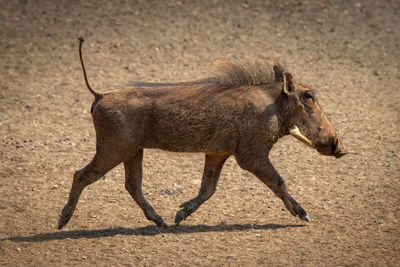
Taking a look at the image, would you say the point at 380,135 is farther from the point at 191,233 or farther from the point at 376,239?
the point at 191,233

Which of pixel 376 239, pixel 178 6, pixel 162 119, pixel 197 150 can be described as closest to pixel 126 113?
pixel 162 119

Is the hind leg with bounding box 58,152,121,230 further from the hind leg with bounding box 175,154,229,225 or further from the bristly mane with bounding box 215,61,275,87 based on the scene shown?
the bristly mane with bounding box 215,61,275,87

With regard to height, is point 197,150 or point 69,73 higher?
point 197,150

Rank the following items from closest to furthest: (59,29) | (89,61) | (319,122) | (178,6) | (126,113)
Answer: (126,113)
(319,122)
(89,61)
(59,29)
(178,6)

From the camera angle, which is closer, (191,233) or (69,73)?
(191,233)

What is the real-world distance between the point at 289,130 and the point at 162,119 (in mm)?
1124

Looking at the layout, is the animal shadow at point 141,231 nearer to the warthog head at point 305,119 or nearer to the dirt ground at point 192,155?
the dirt ground at point 192,155

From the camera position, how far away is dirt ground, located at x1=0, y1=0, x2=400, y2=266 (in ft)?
16.3

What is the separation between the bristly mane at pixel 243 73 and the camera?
540 cm

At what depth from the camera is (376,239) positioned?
16.7 ft

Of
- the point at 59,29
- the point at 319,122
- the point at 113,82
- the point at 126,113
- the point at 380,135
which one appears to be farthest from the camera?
the point at 59,29

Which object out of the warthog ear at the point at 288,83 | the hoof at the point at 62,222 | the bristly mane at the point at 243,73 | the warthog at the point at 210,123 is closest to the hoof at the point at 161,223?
the warthog at the point at 210,123

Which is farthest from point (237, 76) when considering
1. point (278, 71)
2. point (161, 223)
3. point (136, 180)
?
point (161, 223)

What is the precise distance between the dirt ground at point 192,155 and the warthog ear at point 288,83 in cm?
117
